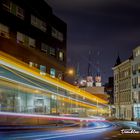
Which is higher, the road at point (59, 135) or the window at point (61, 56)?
the window at point (61, 56)

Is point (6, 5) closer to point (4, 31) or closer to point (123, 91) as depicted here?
point (4, 31)

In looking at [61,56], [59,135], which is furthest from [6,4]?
[59,135]

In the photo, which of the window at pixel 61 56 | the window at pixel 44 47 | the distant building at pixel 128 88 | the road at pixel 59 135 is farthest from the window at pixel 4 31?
the distant building at pixel 128 88

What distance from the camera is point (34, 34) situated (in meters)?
72.1

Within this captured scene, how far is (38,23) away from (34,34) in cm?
324

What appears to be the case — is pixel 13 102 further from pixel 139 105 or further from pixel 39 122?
pixel 139 105

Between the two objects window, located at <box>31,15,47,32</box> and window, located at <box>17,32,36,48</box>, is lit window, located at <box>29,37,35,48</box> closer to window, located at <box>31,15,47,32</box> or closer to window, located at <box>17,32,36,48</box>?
window, located at <box>17,32,36,48</box>

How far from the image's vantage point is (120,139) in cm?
3000

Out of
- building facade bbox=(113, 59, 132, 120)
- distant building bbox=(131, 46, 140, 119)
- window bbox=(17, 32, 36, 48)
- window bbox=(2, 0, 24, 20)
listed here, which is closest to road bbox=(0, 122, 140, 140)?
window bbox=(2, 0, 24, 20)

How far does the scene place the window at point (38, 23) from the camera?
72.1 metres

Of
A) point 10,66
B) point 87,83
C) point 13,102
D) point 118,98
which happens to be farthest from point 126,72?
point 10,66

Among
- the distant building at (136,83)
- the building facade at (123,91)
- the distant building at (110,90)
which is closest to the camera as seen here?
the distant building at (136,83)

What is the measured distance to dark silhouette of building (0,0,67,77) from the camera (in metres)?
61.2

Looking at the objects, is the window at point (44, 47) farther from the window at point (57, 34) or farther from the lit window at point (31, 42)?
the window at point (57, 34)
